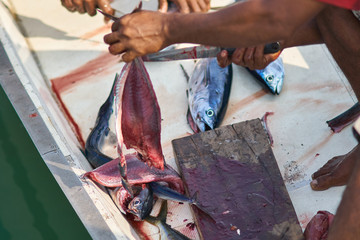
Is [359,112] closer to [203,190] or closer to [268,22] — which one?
[203,190]

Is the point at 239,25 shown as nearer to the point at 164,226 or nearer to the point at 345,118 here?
the point at 164,226

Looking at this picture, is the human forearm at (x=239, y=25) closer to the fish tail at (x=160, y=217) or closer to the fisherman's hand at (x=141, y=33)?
the fisherman's hand at (x=141, y=33)

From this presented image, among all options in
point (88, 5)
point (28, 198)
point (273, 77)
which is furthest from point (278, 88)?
point (28, 198)

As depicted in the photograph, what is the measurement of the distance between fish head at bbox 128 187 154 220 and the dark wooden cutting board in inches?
10.1

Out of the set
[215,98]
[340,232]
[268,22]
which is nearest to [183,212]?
[215,98]

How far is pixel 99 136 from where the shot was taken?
4.12 m

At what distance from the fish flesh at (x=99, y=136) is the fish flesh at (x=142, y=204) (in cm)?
45

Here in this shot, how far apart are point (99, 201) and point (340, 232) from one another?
56.5 inches

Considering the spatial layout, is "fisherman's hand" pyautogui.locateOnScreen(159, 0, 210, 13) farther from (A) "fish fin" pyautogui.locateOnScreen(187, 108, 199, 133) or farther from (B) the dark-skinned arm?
(B) the dark-skinned arm

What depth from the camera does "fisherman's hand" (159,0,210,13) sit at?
447 centimetres

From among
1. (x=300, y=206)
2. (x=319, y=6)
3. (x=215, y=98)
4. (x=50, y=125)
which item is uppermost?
(x=319, y=6)

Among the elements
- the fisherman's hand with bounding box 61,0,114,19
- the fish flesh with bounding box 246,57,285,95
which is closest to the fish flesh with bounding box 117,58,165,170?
the fish flesh with bounding box 246,57,285,95

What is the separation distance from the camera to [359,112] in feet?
13.3

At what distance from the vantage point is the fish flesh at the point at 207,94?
4078 mm
